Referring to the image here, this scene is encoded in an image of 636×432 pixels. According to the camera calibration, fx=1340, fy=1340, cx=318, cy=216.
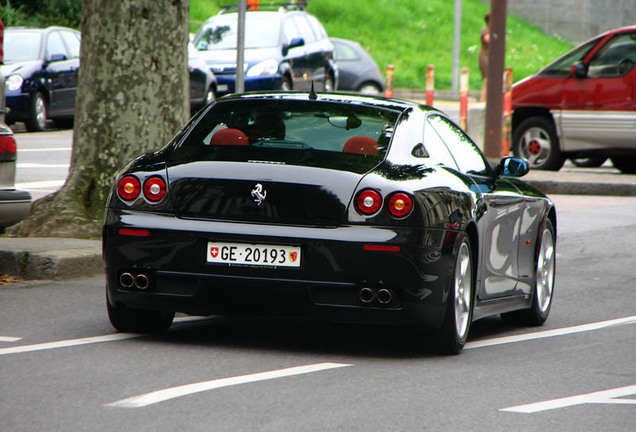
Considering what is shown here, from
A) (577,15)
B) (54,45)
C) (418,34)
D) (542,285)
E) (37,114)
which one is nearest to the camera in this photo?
(542,285)

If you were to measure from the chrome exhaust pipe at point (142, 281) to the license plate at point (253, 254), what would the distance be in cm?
38

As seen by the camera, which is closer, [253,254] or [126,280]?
[253,254]

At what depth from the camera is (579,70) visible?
58.9 ft

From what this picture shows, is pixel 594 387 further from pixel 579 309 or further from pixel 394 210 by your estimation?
pixel 579 309

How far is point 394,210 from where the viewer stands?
639 centimetres

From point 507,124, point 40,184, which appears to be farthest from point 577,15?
point 40,184

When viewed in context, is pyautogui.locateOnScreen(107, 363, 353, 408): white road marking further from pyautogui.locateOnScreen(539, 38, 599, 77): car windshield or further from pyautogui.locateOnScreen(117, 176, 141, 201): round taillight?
pyautogui.locateOnScreen(539, 38, 599, 77): car windshield

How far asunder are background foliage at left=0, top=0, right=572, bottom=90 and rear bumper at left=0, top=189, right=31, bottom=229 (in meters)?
33.9

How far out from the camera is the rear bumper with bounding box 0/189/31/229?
8750 mm

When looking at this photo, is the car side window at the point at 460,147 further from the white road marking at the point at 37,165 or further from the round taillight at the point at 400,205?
the white road marking at the point at 37,165

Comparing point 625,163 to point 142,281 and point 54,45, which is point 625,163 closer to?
point 54,45

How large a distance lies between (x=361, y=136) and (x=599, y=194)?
10.6 m

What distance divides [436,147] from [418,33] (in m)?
43.9

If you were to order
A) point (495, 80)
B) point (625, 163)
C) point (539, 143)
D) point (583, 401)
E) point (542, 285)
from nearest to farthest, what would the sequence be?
1. point (583, 401)
2. point (542, 285)
3. point (539, 143)
4. point (495, 80)
5. point (625, 163)
